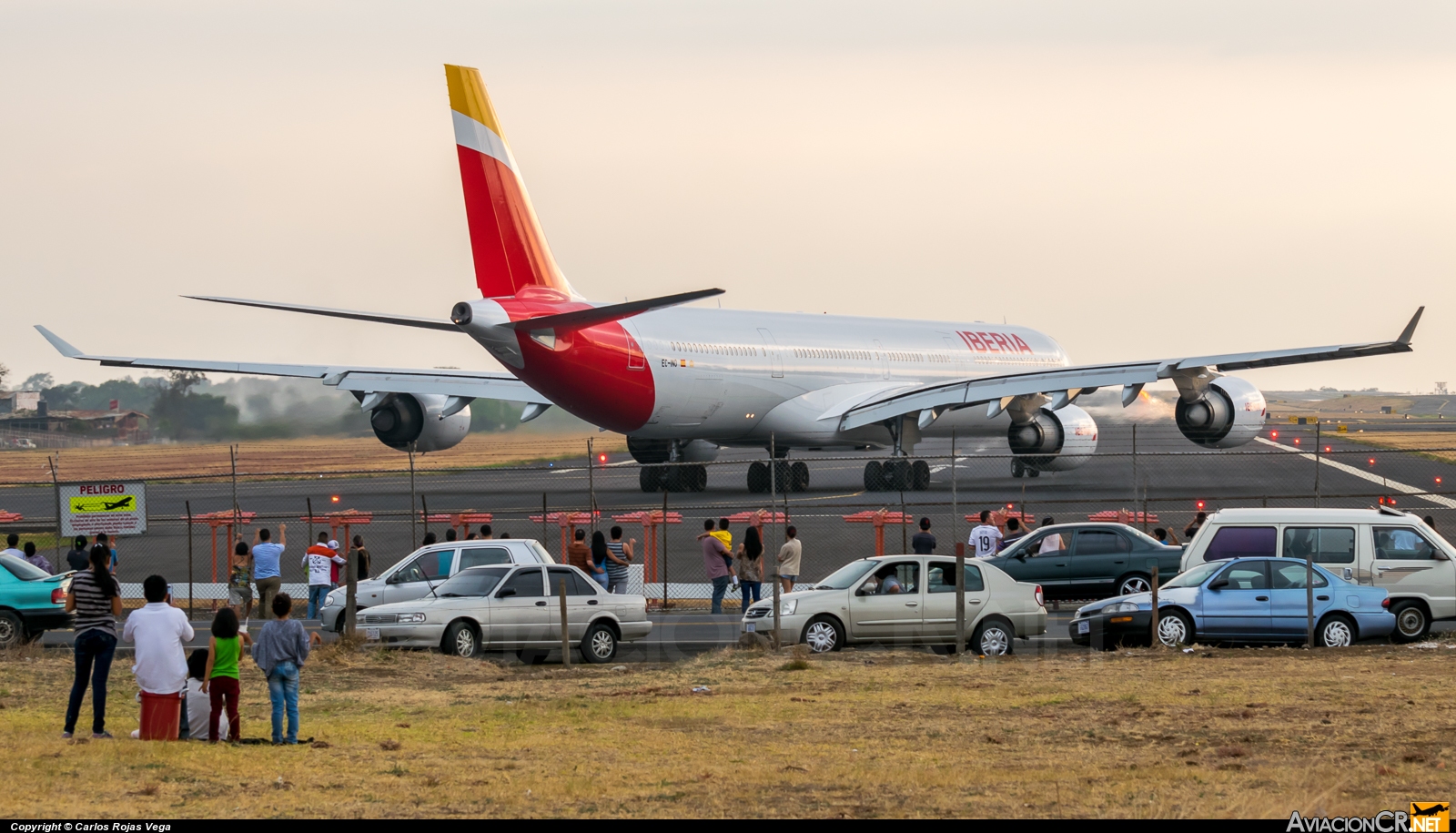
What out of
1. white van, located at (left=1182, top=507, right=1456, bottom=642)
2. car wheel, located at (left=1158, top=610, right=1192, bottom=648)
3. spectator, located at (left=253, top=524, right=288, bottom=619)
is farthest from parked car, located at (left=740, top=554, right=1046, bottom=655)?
spectator, located at (left=253, top=524, right=288, bottom=619)

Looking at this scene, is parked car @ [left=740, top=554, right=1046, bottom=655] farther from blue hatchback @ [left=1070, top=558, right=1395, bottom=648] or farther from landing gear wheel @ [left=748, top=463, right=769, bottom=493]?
landing gear wheel @ [left=748, top=463, right=769, bottom=493]

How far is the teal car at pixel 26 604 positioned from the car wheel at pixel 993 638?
11.4 meters

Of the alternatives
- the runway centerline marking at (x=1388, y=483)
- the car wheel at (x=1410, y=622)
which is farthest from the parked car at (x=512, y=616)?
the runway centerline marking at (x=1388, y=483)

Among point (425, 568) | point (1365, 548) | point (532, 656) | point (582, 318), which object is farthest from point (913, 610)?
point (582, 318)

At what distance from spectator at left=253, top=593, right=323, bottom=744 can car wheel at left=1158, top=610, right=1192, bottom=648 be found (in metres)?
10.8

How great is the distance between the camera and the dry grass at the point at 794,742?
1057 centimetres

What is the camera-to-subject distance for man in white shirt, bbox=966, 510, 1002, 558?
25828 mm

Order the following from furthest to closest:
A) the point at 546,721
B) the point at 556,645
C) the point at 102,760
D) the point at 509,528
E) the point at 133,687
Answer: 1. the point at 509,528
2. the point at 556,645
3. the point at 133,687
4. the point at 546,721
5. the point at 102,760

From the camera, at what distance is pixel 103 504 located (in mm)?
25344

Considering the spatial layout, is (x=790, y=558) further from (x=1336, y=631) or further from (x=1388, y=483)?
(x=1388, y=483)

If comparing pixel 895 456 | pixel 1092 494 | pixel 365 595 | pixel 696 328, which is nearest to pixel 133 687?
pixel 365 595

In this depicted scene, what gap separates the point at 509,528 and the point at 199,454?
168 ft

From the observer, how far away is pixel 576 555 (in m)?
24.4

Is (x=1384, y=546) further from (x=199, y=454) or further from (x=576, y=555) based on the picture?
(x=199, y=454)
